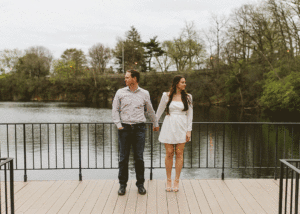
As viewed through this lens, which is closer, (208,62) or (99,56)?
(208,62)

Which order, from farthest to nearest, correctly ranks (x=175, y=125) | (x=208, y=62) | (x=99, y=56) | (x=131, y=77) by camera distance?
(x=99, y=56), (x=208, y=62), (x=175, y=125), (x=131, y=77)

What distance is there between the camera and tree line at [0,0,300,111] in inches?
979

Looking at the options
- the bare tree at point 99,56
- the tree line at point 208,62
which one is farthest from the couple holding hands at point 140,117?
the bare tree at point 99,56

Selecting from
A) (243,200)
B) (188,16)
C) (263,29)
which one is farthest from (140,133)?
(188,16)

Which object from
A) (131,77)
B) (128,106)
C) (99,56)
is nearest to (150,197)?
(128,106)

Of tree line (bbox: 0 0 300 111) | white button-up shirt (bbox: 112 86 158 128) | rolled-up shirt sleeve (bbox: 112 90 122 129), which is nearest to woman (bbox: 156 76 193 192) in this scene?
white button-up shirt (bbox: 112 86 158 128)

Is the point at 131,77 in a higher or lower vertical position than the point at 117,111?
higher

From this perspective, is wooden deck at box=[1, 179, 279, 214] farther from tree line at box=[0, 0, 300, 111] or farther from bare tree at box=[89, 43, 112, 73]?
bare tree at box=[89, 43, 112, 73]

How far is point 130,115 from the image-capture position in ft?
11.6

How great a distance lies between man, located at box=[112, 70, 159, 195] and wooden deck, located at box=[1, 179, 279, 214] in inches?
10.9

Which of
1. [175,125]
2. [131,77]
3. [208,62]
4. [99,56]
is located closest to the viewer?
[131,77]

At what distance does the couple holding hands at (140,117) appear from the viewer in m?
3.52

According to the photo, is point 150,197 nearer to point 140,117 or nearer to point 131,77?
point 140,117

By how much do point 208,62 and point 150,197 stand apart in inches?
1580
